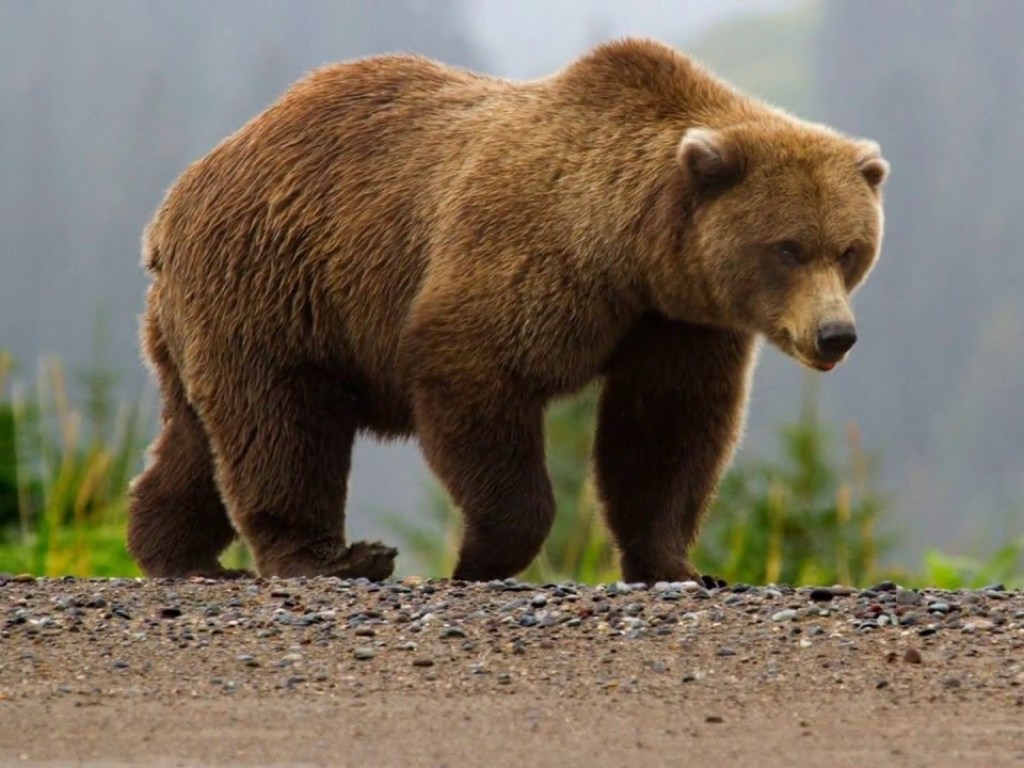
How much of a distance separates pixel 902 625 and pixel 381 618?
150cm

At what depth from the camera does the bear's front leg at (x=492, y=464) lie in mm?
6652

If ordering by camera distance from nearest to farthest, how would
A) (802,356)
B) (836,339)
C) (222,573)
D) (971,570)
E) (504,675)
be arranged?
(504,675), (836,339), (802,356), (222,573), (971,570)

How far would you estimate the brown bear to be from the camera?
21.6 feet

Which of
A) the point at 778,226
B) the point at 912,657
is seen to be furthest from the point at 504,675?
the point at 778,226

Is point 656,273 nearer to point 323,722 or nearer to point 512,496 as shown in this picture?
point 512,496

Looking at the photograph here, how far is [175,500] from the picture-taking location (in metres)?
7.93

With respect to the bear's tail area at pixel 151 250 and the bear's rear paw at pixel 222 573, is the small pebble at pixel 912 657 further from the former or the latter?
the bear's tail area at pixel 151 250

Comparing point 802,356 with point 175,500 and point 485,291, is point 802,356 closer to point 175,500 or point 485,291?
point 485,291

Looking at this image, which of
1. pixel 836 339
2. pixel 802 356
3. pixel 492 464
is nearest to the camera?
pixel 836 339

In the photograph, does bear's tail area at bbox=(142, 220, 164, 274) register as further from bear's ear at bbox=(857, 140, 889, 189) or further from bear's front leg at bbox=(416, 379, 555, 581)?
bear's ear at bbox=(857, 140, 889, 189)

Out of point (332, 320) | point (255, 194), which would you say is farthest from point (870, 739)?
point (255, 194)

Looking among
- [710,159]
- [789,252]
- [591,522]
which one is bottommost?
[591,522]

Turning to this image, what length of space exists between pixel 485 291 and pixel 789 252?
108 cm

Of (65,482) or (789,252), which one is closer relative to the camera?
(789,252)
